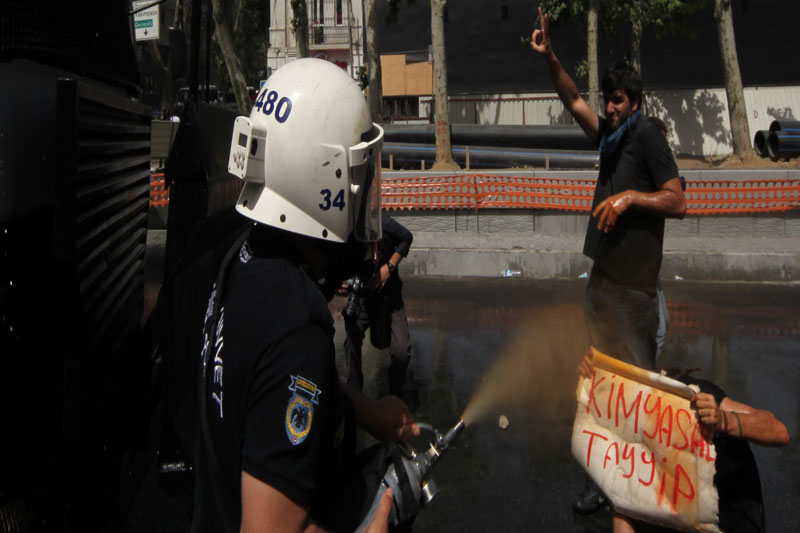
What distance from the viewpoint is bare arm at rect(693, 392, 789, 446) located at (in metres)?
2.58

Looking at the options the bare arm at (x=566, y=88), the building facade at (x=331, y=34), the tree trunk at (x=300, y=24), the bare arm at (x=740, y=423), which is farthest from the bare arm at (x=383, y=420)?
the building facade at (x=331, y=34)

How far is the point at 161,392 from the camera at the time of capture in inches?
131

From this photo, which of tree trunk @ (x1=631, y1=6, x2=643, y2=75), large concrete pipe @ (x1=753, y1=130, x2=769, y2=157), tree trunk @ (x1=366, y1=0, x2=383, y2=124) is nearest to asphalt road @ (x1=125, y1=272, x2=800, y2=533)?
large concrete pipe @ (x1=753, y1=130, x2=769, y2=157)

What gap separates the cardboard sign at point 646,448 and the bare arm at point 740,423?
2.1 inches

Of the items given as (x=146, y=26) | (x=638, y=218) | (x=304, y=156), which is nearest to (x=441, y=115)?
(x=146, y=26)

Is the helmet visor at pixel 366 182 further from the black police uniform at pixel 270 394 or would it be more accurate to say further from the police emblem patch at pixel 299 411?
the police emblem patch at pixel 299 411

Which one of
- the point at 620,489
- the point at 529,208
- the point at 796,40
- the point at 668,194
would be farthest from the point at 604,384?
the point at 796,40

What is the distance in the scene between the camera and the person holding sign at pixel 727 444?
2607mm

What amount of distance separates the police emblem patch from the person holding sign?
1.63 metres

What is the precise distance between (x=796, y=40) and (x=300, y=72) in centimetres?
3308

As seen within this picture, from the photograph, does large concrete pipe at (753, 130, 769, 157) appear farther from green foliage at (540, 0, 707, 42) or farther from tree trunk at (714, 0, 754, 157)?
green foliage at (540, 0, 707, 42)

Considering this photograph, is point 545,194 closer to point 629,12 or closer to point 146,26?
point 146,26

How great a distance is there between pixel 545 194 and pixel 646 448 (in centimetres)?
955

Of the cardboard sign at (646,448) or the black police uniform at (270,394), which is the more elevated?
the black police uniform at (270,394)
